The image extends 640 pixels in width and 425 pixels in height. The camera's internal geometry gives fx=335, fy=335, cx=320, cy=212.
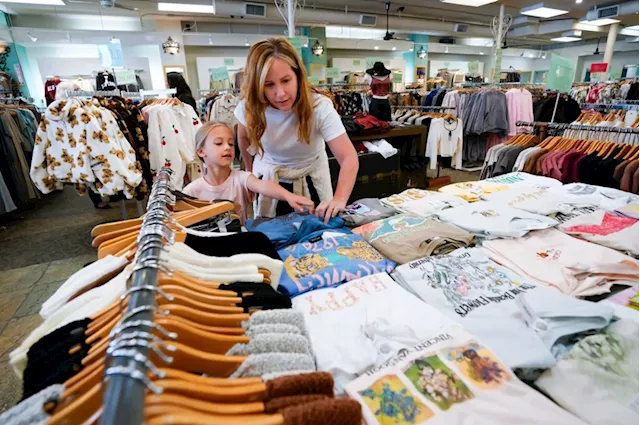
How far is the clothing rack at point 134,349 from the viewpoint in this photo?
0.37 m

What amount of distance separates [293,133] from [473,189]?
1.12 metres

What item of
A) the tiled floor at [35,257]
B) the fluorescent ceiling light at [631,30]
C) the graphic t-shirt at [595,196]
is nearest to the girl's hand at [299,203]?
the graphic t-shirt at [595,196]

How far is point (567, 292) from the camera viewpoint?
3.51ft

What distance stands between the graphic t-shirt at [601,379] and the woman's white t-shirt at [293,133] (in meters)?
1.25

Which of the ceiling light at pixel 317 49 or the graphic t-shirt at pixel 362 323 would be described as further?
the ceiling light at pixel 317 49

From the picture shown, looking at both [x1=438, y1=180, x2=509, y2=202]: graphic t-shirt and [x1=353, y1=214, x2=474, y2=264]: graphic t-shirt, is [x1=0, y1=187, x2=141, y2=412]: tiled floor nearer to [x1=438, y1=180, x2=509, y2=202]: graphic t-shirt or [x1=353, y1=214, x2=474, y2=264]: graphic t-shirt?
[x1=353, y1=214, x2=474, y2=264]: graphic t-shirt

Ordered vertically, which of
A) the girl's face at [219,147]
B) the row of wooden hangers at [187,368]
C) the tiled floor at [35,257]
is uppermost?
the girl's face at [219,147]

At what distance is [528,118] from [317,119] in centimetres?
545

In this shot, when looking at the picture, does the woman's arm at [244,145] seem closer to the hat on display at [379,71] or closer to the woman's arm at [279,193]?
the woman's arm at [279,193]

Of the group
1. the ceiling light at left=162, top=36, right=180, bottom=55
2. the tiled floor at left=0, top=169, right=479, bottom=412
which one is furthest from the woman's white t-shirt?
the ceiling light at left=162, top=36, right=180, bottom=55

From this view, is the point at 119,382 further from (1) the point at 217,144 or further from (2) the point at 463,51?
(2) the point at 463,51

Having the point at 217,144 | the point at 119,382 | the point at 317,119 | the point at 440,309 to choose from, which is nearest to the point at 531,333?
the point at 440,309

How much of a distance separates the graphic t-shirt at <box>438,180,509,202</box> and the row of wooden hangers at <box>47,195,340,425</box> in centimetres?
159

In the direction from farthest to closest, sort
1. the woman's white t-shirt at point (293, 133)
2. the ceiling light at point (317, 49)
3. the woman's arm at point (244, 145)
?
the ceiling light at point (317, 49) → the woman's arm at point (244, 145) → the woman's white t-shirt at point (293, 133)
